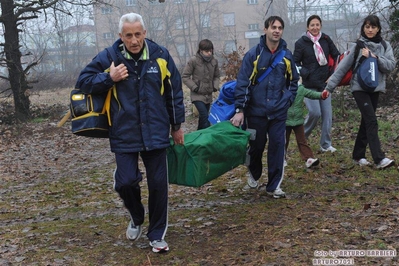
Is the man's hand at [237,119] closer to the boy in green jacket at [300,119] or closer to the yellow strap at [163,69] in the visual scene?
the yellow strap at [163,69]

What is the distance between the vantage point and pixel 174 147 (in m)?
5.20

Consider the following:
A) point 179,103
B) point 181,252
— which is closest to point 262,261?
point 181,252

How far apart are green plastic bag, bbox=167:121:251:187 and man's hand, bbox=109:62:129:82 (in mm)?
990

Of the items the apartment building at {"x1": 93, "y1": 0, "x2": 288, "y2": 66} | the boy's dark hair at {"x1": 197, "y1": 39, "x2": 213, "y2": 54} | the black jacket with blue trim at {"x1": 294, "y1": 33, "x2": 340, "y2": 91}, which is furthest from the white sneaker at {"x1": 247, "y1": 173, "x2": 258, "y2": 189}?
the apartment building at {"x1": 93, "y1": 0, "x2": 288, "y2": 66}

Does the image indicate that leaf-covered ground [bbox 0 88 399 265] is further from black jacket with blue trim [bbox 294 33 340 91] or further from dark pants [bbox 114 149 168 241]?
black jacket with blue trim [bbox 294 33 340 91]

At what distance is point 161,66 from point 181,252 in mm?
1762

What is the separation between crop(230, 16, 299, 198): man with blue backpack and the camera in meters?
6.16

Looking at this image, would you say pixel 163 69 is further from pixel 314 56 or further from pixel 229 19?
pixel 229 19

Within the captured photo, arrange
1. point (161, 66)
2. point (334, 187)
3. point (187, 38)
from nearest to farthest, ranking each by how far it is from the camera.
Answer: point (161, 66), point (334, 187), point (187, 38)

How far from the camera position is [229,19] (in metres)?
69.8

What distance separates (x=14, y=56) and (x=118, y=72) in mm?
16828

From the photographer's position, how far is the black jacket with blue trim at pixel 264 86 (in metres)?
6.16

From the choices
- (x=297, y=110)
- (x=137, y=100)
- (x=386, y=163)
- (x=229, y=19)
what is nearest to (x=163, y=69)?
(x=137, y=100)

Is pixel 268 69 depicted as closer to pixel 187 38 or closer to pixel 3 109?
pixel 3 109
